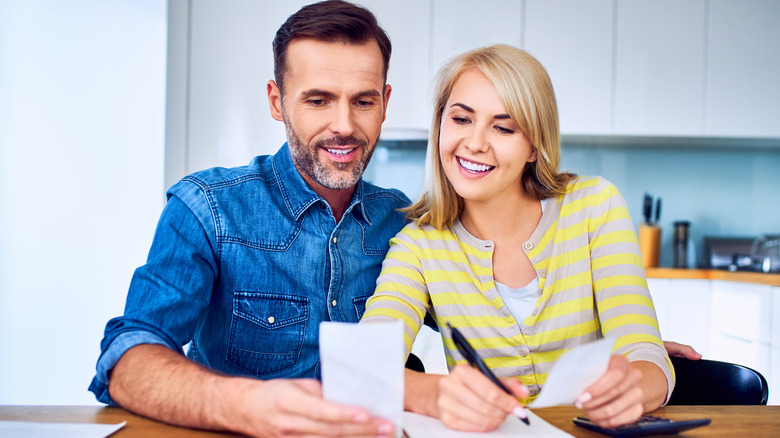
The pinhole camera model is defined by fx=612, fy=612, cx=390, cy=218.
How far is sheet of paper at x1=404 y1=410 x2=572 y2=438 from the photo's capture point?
75 cm

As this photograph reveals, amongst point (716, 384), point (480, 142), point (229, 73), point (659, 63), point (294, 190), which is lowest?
point (716, 384)

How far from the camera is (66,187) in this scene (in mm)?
2418

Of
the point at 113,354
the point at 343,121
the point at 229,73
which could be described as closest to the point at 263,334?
the point at 113,354

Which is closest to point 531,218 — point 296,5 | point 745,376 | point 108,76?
point 745,376

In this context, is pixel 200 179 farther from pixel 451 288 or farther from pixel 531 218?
pixel 531 218

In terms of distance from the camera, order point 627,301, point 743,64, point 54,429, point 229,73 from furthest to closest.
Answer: point 743,64 < point 229,73 < point 627,301 < point 54,429

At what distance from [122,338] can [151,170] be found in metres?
1.74

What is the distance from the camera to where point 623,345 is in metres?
1.07

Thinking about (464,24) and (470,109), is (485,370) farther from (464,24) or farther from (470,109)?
(464,24)

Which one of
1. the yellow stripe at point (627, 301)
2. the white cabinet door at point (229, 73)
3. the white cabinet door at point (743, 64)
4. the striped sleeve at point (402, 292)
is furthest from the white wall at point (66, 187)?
the white cabinet door at point (743, 64)

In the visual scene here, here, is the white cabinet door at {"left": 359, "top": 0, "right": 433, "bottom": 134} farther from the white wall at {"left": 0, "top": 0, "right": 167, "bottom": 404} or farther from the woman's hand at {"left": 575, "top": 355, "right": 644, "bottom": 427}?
the woman's hand at {"left": 575, "top": 355, "right": 644, "bottom": 427}

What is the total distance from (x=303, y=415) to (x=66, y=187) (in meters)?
2.15

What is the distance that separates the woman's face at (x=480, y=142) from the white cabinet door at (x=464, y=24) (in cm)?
180

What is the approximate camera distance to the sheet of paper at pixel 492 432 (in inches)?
29.4
